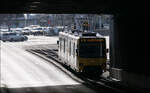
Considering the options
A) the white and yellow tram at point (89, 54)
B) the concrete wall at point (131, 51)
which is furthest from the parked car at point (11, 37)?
the white and yellow tram at point (89, 54)

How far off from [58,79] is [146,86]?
10.0 meters

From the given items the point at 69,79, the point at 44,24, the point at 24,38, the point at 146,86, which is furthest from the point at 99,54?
the point at 44,24

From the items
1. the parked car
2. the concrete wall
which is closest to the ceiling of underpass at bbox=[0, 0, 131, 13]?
the concrete wall

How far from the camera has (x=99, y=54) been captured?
3656cm

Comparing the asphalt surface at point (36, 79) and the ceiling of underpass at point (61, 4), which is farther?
the asphalt surface at point (36, 79)

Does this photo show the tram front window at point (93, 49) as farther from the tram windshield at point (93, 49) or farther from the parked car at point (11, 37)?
the parked car at point (11, 37)

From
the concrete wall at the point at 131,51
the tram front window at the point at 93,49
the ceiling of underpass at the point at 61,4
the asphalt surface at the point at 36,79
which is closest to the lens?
the ceiling of underpass at the point at 61,4

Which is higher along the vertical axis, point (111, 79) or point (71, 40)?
point (71, 40)

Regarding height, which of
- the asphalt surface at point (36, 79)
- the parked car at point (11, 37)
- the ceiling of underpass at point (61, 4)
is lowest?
the parked car at point (11, 37)

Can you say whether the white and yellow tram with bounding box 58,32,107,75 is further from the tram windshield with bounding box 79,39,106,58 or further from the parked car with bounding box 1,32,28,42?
the parked car with bounding box 1,32,28,42

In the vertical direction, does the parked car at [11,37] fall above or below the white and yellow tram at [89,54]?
below

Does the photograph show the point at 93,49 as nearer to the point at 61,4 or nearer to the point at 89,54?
the point at 89,54

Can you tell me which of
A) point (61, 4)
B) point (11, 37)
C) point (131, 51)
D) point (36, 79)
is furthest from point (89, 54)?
point (11, 37)

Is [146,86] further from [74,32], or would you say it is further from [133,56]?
[74,32]
